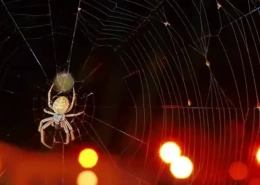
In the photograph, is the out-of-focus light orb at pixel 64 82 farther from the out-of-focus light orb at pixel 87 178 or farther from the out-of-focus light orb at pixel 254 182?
the out-of-focus light orb at pixel 254 182

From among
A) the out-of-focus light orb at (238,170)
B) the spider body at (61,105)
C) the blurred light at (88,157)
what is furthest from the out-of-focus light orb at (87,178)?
the out-of-focus light orb at (238,170)

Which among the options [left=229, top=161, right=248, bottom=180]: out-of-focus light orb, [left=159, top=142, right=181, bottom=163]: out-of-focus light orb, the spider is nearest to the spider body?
the spider

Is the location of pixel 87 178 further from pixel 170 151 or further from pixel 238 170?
pixel 238 170

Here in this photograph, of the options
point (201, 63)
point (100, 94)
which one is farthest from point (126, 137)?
point (201, 63)

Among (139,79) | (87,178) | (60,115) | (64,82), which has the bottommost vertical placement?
(87,178)

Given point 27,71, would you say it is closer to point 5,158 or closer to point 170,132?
point 5,158

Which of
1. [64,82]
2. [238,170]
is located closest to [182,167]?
[238,170]
